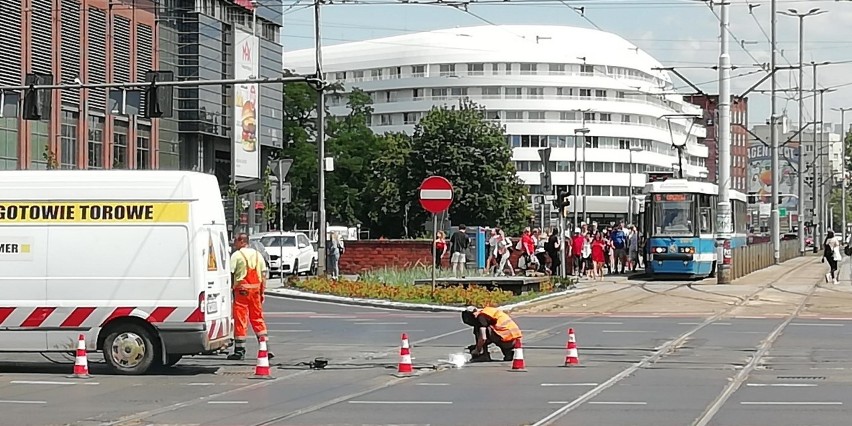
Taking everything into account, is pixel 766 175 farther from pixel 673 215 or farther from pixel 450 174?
pixel 673 215

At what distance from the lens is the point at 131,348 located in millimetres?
16531

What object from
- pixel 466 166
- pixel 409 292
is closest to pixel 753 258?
pixel 409 292

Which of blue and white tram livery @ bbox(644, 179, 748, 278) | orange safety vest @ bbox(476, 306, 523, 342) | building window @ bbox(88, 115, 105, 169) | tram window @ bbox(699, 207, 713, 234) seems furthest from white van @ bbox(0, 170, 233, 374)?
building window @ bbox(88, 115, 105, 169)

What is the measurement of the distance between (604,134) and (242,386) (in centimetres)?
11393

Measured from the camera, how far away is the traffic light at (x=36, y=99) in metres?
29.5

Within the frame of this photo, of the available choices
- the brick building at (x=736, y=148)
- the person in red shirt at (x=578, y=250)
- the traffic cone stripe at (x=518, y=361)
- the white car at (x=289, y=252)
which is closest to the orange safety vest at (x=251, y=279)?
the traffic cone stripe at (x=518, y=361)

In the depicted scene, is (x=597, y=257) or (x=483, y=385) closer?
(x=483, y=385)

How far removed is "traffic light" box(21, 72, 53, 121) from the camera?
29522 mm

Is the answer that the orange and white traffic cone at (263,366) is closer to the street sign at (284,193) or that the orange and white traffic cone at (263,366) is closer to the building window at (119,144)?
the street sign at (284,193)

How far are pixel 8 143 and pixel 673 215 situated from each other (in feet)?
95.9

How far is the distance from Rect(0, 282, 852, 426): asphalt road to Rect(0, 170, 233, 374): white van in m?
0.51

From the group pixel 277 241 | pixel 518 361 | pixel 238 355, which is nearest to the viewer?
pixel 518 361

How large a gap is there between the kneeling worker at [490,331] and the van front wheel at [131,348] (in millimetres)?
4323

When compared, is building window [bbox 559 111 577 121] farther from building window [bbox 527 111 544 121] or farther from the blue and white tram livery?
the blue and white tram livery
